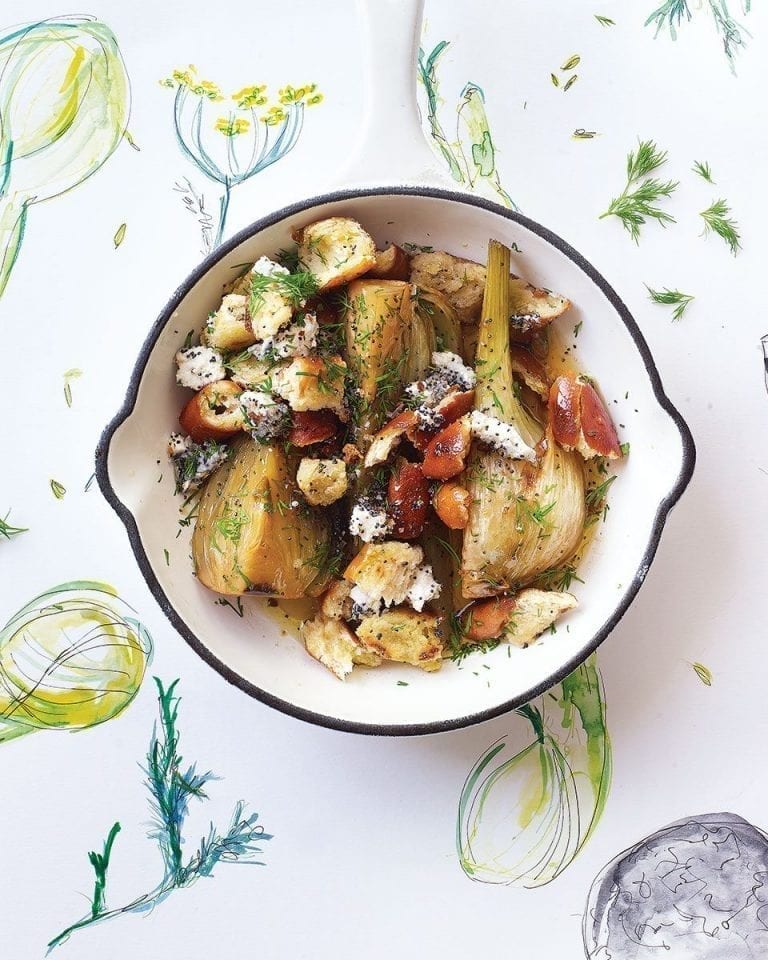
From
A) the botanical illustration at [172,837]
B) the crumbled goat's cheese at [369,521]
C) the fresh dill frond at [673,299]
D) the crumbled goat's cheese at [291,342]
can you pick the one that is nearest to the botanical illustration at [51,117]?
the crumbled goat's cheese at [291,342]

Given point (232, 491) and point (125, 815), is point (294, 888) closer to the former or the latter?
point (125, 815)

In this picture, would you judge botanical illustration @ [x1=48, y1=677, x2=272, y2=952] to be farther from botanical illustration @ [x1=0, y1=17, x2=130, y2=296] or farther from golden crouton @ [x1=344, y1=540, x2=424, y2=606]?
botanical illustration @ [x1=0, y1=17, x2=130, y2=296]

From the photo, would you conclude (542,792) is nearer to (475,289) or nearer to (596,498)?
(596,498)

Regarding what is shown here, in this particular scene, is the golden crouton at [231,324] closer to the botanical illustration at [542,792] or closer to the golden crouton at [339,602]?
the golden crouton at [339,602]

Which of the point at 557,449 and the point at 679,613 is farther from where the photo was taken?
the point at 679,613

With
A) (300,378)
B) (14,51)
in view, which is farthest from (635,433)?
(14,51)
